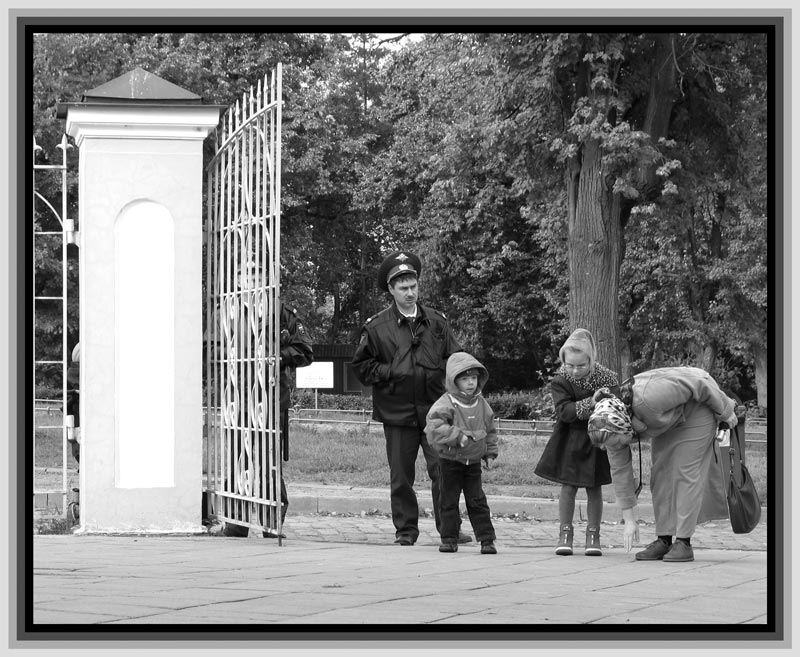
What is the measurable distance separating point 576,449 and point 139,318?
3.42 metres

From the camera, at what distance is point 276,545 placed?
9.27 metres

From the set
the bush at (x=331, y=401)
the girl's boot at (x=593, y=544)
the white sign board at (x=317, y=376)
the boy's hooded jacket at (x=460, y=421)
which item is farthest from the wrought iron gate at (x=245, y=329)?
the bush at (x=331, y=401)

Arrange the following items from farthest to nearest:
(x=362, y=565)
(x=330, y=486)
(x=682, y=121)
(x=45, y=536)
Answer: (x=682, y=121) → (x=330, y=486) → (x=45, y=536) → (x=362, y=565)

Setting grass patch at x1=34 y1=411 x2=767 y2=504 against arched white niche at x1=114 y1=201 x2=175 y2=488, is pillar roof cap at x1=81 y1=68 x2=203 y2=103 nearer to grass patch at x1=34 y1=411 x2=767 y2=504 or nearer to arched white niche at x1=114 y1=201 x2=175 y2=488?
arched white niche at x1=114 y1=201 x2=175 y2=488

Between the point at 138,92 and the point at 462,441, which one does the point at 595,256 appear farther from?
the point at 462,441

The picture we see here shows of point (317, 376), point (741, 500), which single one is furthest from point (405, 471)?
point (317, 376)

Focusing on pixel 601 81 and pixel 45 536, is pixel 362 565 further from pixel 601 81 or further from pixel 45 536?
pixel 601 81

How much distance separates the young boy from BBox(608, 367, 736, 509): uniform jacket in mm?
998

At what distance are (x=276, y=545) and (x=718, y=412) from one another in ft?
10.6

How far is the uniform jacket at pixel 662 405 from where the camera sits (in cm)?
810

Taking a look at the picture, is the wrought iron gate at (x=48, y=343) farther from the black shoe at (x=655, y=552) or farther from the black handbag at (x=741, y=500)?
the black handbag at (x=741, y=500)

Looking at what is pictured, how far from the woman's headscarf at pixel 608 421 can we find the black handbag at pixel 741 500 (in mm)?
873

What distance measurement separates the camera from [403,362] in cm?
958
